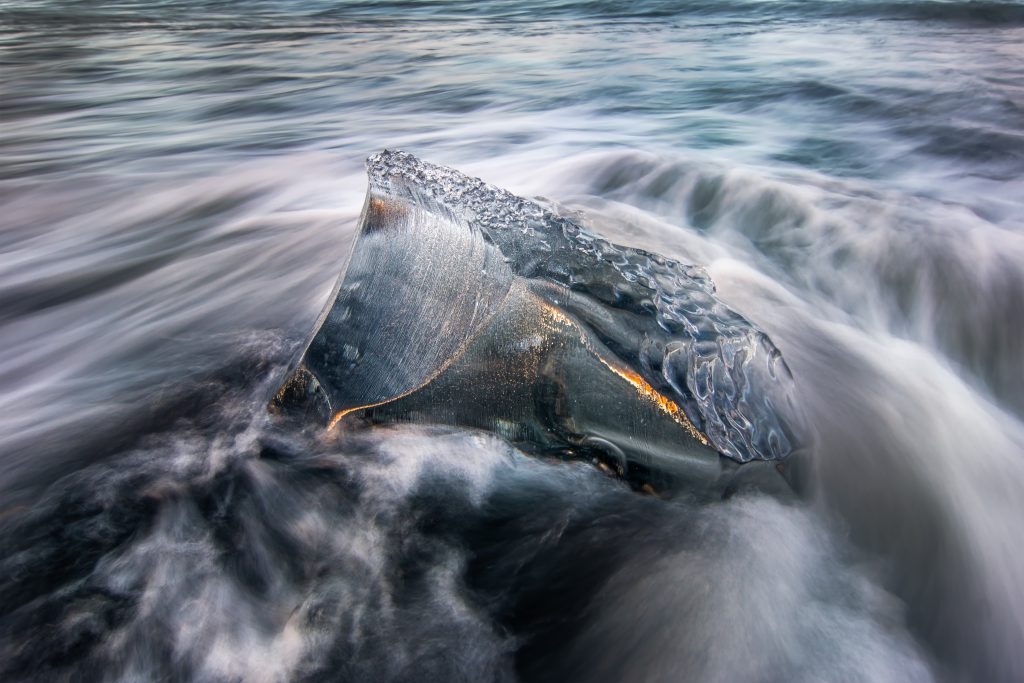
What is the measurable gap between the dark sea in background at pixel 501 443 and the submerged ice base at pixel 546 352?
0.55ft

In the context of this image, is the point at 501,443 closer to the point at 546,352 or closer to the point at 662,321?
the point at 546,352

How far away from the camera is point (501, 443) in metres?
2.39

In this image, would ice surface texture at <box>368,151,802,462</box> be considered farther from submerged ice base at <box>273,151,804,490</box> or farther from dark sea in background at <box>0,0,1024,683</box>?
dark sea in background at <box>0,0,1024,683</box>

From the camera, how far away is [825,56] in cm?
959

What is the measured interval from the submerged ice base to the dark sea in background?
168 mm

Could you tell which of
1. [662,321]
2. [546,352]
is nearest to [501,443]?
[546,352]

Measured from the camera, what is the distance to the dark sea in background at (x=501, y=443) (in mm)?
1971

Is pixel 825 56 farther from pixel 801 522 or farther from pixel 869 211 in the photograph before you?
pixel 801 522

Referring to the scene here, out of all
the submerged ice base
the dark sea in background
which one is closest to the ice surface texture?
the submerged ice base

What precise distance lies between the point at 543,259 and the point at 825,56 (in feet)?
30.6

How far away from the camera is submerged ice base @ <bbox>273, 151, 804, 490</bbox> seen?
6.95 ft

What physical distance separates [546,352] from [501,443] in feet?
1.37

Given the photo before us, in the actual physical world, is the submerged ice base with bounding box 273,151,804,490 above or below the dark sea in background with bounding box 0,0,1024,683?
above

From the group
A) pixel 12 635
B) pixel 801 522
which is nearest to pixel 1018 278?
pixel 801 522
